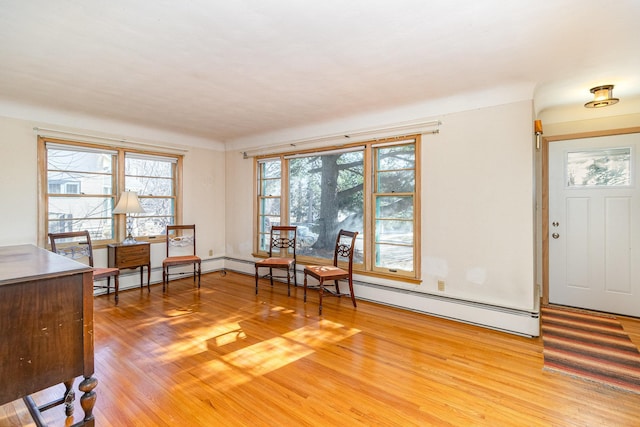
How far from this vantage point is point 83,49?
7.55 feet

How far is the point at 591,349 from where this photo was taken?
2.74m

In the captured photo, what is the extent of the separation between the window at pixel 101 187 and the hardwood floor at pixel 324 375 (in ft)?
4.29

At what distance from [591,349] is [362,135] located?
311 centimetres

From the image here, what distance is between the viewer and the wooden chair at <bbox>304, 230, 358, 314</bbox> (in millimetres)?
3660

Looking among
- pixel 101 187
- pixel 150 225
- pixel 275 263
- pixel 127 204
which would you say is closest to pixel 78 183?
pixel 101 187

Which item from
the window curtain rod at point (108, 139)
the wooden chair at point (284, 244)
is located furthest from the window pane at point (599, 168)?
the window curtain rod at point (108, 139)

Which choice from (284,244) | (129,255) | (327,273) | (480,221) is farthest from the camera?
(284,244)

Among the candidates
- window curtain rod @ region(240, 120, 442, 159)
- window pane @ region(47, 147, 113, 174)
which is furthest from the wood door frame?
window pane @ region(47, 147, 113, 174)

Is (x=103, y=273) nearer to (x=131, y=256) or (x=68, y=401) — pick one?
(x=131, y=256)

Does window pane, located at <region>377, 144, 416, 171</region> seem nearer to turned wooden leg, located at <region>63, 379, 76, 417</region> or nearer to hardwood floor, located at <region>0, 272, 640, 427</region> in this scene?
hardwood floor, located at <region>0, 272, 640, 427</region>

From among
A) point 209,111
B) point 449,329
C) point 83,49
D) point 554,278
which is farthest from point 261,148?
point 554,278

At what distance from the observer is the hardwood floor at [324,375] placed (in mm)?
1838

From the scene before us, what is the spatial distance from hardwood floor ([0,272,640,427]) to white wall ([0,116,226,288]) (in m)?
1.32

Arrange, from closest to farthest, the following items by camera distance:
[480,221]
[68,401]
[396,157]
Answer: [68,401] < [480,221] < [396,157]
